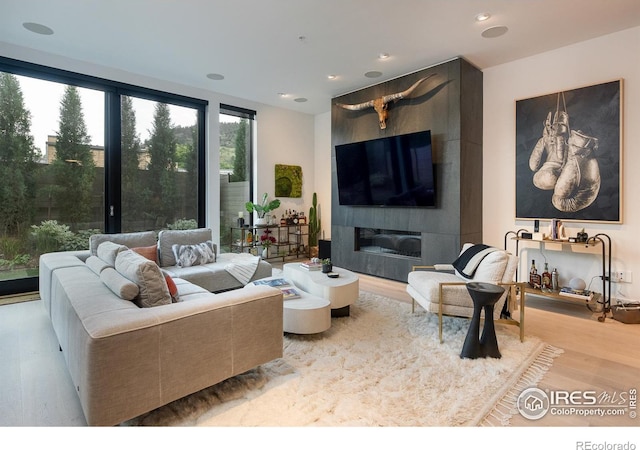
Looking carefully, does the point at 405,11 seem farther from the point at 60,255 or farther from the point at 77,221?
the point at 77,221

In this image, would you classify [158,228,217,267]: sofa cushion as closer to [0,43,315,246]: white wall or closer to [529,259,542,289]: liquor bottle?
[0,43,315,246]: white wall

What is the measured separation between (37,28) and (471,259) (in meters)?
5.21

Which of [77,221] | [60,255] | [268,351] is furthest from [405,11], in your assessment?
[77,221]

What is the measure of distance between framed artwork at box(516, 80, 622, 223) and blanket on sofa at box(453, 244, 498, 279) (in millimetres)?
1451

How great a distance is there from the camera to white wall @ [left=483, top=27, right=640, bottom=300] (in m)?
Result: 3.62

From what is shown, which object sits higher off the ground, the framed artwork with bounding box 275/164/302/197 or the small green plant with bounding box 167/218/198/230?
the framed artwork with bounding box 275/164/302/197

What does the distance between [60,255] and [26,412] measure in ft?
6.08

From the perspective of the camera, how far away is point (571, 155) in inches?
156

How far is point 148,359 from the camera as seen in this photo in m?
1.63

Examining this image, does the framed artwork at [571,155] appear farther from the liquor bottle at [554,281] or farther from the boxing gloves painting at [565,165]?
the liquor bottle at [554,281]

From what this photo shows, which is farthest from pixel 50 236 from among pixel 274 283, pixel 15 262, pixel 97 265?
pixel 274 283

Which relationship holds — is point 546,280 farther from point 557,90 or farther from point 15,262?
point 15,262

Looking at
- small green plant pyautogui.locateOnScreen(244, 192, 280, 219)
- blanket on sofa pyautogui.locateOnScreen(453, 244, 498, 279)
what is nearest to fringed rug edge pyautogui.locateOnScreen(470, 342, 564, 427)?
blanket on sofa pyautogui.locateOnScreen(453, 244, 498, 279)
